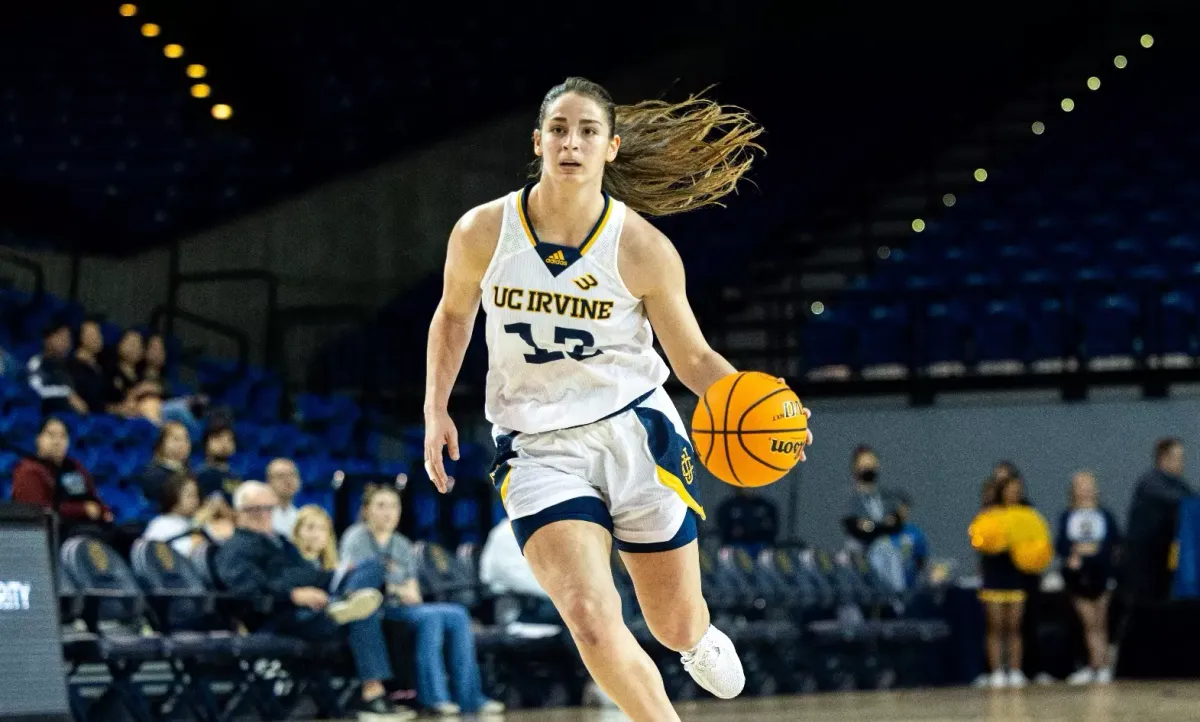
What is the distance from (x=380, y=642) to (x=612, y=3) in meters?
11.8

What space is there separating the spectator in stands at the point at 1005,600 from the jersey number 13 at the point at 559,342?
29.2 ft

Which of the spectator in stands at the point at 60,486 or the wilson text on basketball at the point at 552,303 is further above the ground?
the wilson text on basketball at the point at 552,303

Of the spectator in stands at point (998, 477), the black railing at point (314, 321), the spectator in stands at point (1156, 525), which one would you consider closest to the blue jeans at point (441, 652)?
the spectator in stands at point (998, 477)

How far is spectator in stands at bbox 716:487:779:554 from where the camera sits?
13867 mm

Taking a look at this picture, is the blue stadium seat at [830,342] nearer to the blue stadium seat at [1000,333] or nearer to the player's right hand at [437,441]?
the blue stadium seat at [1000,333]

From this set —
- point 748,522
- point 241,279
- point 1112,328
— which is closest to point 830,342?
point 1112,328

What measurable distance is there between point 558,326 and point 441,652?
5.27 metres

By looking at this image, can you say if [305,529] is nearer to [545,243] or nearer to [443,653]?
[443,653]

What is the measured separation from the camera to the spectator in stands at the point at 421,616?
9.12 meters

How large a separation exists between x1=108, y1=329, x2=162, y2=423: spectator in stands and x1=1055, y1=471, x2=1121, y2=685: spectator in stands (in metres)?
6.62

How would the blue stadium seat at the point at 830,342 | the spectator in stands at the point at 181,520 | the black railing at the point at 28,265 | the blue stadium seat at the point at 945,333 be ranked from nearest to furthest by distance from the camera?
the spectator in stands at the point at 181,520
the black railing at the point at 28,265
the blue stadium seat at the point at 945,333
the blue stadium seat at the point at 830,342

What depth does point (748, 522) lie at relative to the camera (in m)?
13.9

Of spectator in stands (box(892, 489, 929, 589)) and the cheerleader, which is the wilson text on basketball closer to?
the cheerleader

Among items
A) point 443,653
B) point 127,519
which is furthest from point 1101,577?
point 127,519
